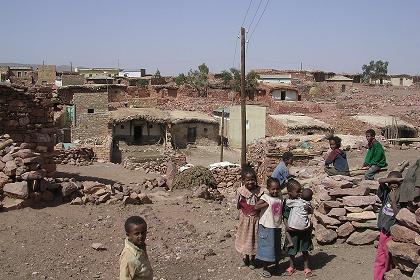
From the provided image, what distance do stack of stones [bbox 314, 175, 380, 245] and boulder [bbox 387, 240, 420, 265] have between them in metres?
1.69

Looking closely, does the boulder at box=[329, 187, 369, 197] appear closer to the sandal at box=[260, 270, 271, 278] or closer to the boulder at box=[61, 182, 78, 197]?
the sandal at box=[260, 270, 271, 278]

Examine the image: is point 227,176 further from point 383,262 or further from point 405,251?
point 405,251

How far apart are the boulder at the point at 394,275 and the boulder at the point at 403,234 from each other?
13.8 inches

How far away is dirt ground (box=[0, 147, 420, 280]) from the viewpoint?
6477mm

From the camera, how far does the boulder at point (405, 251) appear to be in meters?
5.00

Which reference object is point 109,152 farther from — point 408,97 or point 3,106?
point 408,97

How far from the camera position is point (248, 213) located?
627cm

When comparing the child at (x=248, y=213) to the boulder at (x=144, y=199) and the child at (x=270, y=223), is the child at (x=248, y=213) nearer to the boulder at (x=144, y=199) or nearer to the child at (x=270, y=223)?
the child at (x=270, y=223)

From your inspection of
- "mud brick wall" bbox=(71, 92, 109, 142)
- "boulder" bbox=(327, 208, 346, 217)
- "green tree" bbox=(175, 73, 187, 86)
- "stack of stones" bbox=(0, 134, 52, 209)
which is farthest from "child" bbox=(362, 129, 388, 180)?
"green tree" bbox=(175, 73, 187, 86)

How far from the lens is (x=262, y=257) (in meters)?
6.22

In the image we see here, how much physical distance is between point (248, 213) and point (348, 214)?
1.87m

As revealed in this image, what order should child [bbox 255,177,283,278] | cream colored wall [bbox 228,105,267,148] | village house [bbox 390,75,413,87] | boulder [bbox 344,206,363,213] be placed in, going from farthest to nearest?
village house [bbox 390,75,413,87], cream colored wall [bbox 228,105,267,148], boulder [bbox 344,206,363,213], child [bbox 255,177,283,278]

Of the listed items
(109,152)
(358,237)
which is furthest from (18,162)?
(109,152)

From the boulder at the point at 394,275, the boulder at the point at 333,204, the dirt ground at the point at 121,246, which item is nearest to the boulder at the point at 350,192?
the boulder at the point at 333,204
